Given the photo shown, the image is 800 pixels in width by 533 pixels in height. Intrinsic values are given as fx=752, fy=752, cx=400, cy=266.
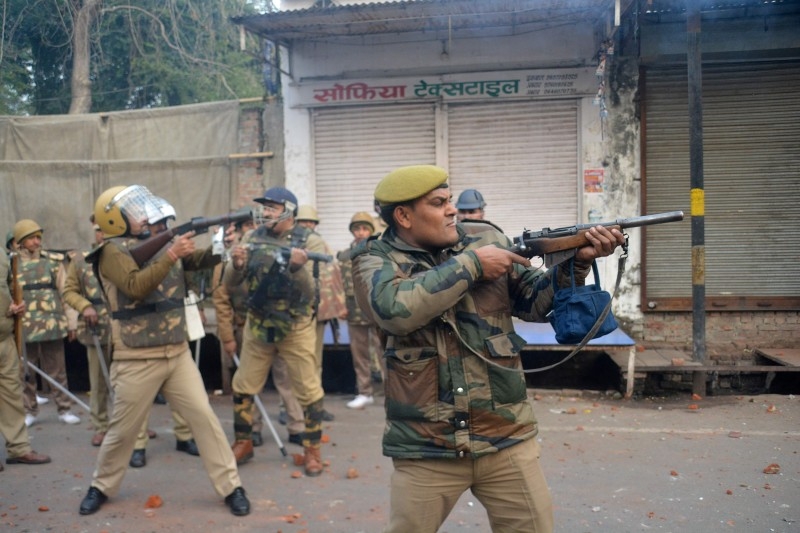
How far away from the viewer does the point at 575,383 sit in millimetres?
9648

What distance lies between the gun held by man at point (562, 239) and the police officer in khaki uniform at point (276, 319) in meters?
3.07

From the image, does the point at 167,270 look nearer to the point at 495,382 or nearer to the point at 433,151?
the point at 495,382

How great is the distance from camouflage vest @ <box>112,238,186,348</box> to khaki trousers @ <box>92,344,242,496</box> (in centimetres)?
15

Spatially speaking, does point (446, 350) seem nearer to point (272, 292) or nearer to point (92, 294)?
point (272, 292)

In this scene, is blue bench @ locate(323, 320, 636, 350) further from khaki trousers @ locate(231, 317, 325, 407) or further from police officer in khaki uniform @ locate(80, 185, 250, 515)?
police officer in khaki uniform @ locate(80, 185, 250, 515)

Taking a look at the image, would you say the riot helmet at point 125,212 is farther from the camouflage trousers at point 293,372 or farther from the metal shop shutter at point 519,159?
the metal shop shutter at point 519,159

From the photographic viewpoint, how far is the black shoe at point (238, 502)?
4.98m

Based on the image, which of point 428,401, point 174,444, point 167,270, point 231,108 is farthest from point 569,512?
point 231,108

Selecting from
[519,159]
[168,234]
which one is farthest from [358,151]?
[168,234]

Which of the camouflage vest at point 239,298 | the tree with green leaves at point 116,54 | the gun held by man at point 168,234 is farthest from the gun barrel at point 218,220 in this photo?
the tree with green leaves at point 116,54

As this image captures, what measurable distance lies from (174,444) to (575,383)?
5.14m

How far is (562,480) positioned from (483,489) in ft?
9.28

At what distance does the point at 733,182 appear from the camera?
9.20 metres

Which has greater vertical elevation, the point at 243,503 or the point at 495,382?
the point at 495,382
